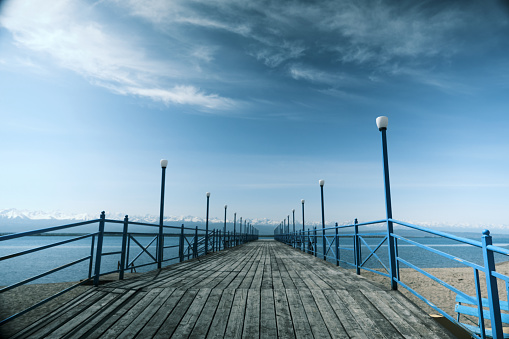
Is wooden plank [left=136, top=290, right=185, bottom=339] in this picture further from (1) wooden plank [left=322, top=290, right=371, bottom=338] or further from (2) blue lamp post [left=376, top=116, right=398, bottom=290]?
(2) blue lamp post [left=376, top=116, right=398, bottom=290]

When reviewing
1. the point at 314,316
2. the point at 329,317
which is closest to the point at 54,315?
the point at 314,316

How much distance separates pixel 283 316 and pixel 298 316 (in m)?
0.19

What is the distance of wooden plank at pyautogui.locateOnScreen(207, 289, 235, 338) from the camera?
9.99 feet

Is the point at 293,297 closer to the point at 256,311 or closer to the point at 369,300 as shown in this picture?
the point at 256,311

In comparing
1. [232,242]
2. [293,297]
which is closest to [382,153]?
[293,297]

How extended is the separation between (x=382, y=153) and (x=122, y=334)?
5.30m

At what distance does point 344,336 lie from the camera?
2963 mm

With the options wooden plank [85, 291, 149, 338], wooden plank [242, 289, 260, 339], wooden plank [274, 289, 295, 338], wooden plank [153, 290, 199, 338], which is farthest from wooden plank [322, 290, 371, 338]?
wooden plank [85, 291, 149, 338]

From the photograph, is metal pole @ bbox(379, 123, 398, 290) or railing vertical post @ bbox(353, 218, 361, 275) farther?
railing vertical post @ bbox(353, 218, 361, 275)

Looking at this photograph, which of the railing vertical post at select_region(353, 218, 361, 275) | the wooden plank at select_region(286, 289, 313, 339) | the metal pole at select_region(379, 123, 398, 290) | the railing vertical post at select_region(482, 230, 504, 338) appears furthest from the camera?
the railing vertical post at select_region(353, 218, 361, 275)

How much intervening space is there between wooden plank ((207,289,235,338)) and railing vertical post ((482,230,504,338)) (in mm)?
2632

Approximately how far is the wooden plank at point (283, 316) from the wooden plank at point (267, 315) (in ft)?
0.16

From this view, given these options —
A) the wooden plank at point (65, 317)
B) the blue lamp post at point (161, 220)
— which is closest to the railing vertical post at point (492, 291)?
the wooden plank at point (65, 317)

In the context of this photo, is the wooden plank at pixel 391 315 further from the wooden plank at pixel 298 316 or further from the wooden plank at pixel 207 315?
the wooden plank at pixel 207 315
